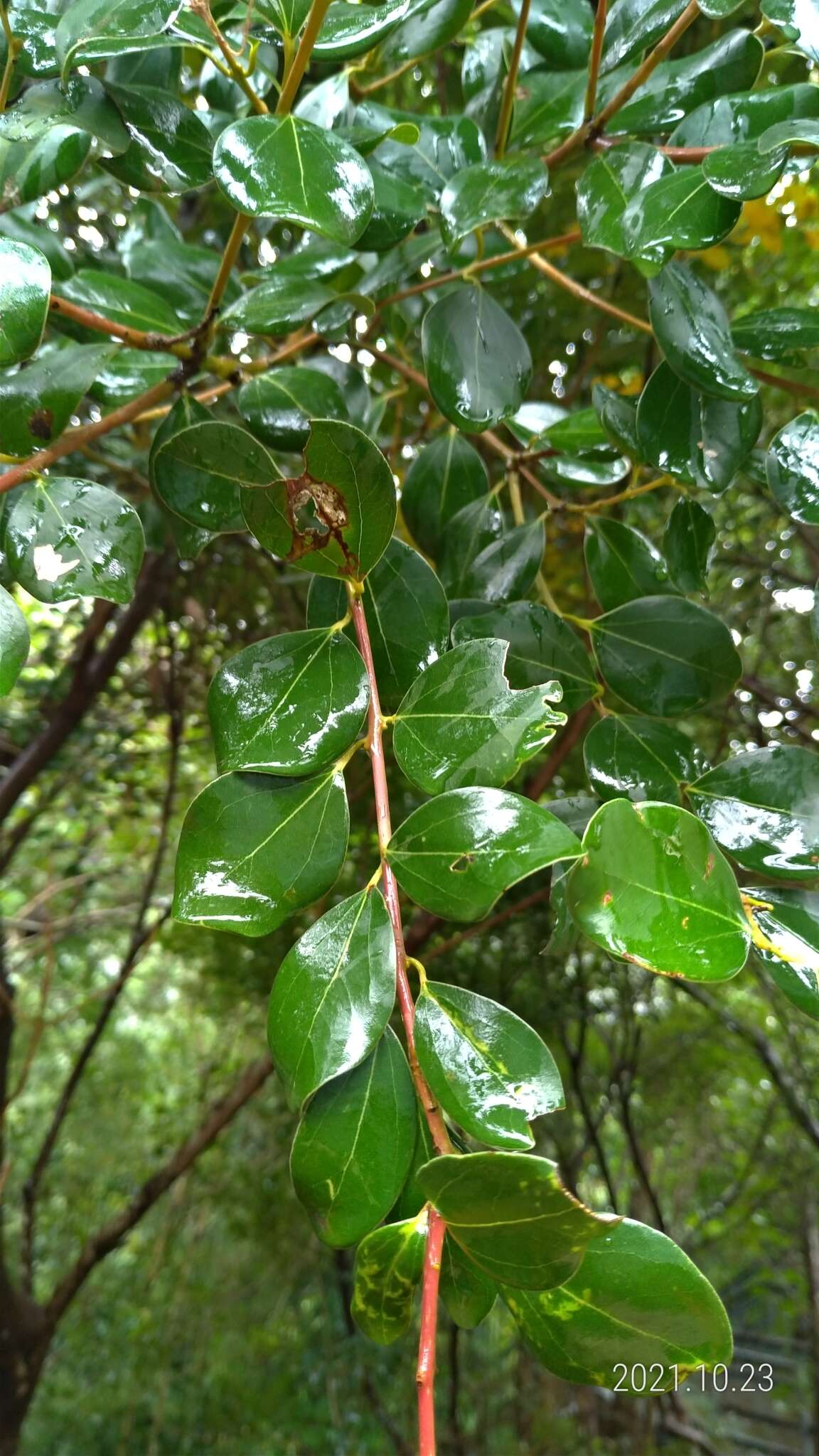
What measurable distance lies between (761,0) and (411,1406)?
2258 mm

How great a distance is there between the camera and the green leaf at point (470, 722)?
0.88ft

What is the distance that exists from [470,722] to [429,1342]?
16 cm

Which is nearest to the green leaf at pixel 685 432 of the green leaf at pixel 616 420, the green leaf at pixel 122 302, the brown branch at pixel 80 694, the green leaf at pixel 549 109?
the green leaf at pixel 616 420

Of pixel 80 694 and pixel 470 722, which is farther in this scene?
pixel 80 694

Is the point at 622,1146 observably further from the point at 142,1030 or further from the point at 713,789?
the point at 713,789

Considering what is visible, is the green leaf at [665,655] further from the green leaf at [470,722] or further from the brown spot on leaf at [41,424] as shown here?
the brown spot on leaf at [41,424]

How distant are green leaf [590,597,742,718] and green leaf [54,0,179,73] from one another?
0.28 metres

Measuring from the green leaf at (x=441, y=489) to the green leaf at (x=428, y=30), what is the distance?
6.9 inches

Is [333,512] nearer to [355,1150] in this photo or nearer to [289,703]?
[289,703]

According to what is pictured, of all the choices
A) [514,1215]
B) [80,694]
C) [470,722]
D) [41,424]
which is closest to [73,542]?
[41,424]

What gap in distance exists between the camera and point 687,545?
428 mm

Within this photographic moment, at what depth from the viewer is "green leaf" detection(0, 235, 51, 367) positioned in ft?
0.92

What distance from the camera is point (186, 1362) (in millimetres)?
1938

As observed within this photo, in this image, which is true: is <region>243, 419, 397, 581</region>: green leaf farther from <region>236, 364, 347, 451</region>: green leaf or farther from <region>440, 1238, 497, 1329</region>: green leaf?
<region>440, 1238, 497, 1329</region>: green leaf
